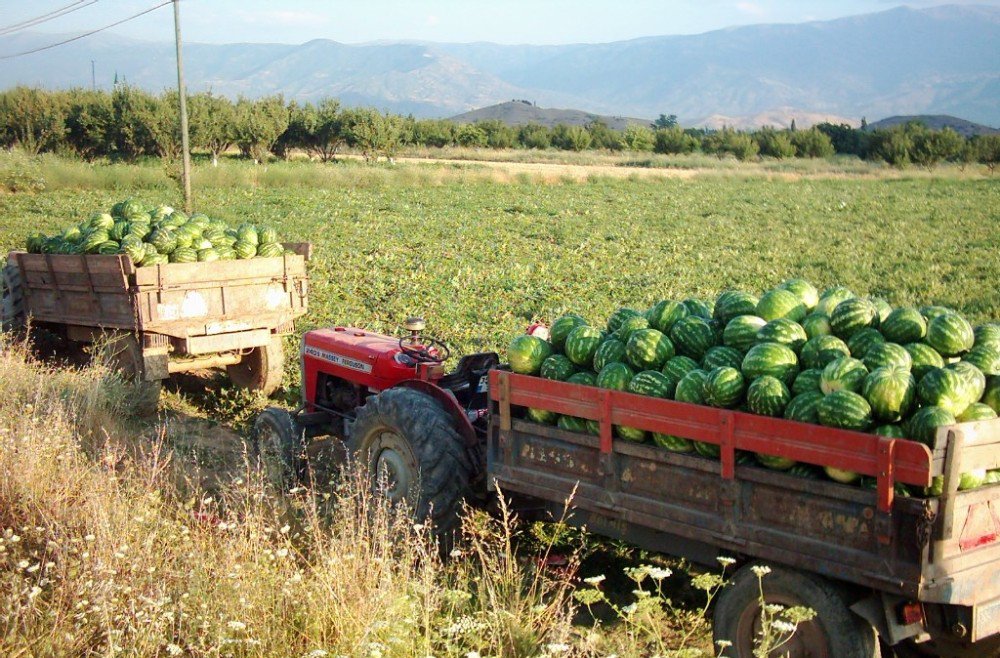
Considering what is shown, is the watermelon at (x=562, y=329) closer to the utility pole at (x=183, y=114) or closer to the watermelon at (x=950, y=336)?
the watermelon at (x=950, y=336)

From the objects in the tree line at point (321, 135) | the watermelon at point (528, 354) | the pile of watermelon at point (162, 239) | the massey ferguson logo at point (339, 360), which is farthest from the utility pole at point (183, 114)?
the tree line at point (321, 135)

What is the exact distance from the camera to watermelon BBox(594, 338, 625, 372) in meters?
5.65

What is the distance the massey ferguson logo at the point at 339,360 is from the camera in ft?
25.8

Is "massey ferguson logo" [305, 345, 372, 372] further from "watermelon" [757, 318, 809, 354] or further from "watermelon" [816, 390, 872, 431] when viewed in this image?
"watermelon" [816, 390, 872, 431]

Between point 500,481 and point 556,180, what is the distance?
37.8 metres

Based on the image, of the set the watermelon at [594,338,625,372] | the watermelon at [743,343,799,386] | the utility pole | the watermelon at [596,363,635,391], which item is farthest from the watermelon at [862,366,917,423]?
the utility pole

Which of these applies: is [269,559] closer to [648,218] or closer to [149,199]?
[648,218]

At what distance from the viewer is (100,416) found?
851 cm

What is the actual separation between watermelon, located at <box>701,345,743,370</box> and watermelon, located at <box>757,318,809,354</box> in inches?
5.9

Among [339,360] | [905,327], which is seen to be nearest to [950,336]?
[905,327]

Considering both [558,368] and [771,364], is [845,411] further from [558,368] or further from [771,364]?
[558,368]

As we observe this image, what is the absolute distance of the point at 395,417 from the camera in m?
6.57

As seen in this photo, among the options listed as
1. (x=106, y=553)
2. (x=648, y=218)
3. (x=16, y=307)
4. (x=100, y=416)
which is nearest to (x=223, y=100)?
(x=648, y=218)

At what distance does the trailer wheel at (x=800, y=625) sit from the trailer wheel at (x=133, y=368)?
7139 millimetres
